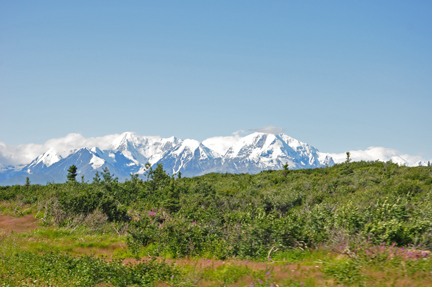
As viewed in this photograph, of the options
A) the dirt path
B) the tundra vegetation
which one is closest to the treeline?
the tundra vegetation

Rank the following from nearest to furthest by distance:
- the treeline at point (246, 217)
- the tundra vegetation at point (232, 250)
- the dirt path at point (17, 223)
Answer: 1. the tundra vegetation at point (232, 250)
2. the treeline at point (246, 217)
3. the dirt path at point (17, 223)

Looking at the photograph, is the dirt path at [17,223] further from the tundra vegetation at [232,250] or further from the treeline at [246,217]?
the treeline at [246,217]

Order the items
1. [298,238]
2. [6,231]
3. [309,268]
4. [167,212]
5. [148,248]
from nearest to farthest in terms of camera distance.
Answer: [309,268], [298,238], [148,248], [6,231], [167,212]

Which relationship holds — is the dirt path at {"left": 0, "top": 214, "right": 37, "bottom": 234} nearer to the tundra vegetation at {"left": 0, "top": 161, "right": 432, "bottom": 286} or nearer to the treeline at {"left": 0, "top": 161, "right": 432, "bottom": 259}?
the tundra vegetation at {"left": 0, "top": 161, "right": 432, "bottom": 286}

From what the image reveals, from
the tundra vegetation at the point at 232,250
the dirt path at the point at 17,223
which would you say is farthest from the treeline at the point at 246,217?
the dirt path at the point at 17,223

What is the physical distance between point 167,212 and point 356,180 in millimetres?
17815

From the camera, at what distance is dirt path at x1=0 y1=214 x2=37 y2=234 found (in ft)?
57.9

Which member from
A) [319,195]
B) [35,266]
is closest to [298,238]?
[35,266]

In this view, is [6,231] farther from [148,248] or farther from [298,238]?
[298,238]

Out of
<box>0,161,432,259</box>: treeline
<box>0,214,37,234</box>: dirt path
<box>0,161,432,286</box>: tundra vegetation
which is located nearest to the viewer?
<box>0,161,432,286</box>: tundra vegetation

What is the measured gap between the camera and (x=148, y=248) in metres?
13.3

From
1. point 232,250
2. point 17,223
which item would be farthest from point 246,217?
point 17,223

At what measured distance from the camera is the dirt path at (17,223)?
17656 mm

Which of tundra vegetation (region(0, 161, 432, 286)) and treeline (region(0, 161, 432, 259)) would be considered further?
treeline (region(0, 161, 432, 259))
